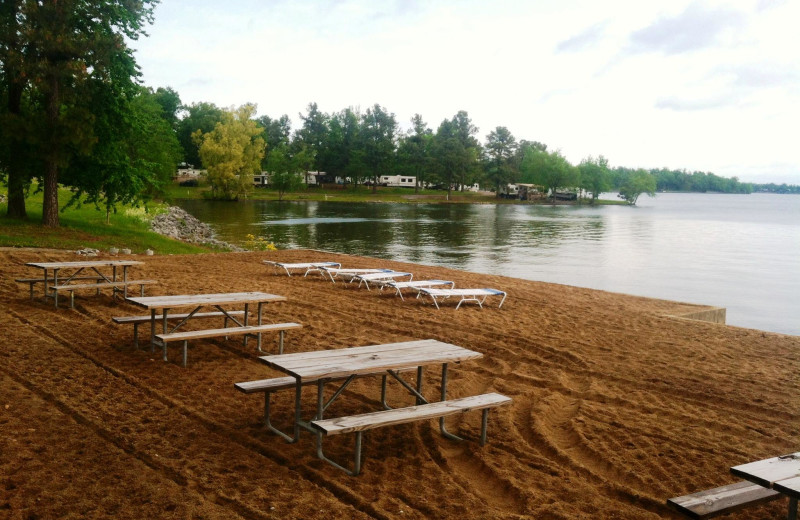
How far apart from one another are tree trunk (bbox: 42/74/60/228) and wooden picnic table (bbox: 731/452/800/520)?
20.1 meters

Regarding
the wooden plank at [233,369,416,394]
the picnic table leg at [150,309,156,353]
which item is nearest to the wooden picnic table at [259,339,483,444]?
the wooden plank at [233,369,416,394]

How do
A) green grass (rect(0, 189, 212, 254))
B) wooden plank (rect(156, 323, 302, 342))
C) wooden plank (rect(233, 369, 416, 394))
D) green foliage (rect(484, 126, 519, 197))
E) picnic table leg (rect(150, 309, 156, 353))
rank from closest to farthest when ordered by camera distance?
1. wooden plank (rect(233, 369, 416, 394))
2. wooden plank (rect(156, 323, 302, 342))
3. picnic table leg (rect(150, 309, 156, 353))
4. green grass (rect(0, 189, 212, 254))
5. green foliage (rect(484, 126, 519, 197))

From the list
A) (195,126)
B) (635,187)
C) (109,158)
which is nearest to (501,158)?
(635,187)

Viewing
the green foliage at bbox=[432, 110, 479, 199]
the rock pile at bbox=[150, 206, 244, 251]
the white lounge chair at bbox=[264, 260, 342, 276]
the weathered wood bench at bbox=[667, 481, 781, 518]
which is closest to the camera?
the weathered wood bench at bbox=[667, 481, 781, 518]

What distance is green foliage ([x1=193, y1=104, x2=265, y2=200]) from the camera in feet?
229

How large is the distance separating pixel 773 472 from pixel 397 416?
7.88 ft

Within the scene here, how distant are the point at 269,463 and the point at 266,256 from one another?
1475cm

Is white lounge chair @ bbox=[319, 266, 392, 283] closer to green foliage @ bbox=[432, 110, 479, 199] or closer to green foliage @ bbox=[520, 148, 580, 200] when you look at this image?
green foliage @ bbox=[432, 110, 479, 199]

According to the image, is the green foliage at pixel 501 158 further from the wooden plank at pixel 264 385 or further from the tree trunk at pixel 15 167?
the wooden plank at pixel 264 385

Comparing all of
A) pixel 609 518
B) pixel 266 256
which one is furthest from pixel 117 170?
pixel 609 518

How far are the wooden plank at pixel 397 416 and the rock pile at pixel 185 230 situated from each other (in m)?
22.3

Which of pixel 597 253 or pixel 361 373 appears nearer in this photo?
pixel 361 373

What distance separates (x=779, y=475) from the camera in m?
3.45

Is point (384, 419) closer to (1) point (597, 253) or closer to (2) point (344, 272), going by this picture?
(2) point (344, 272)
